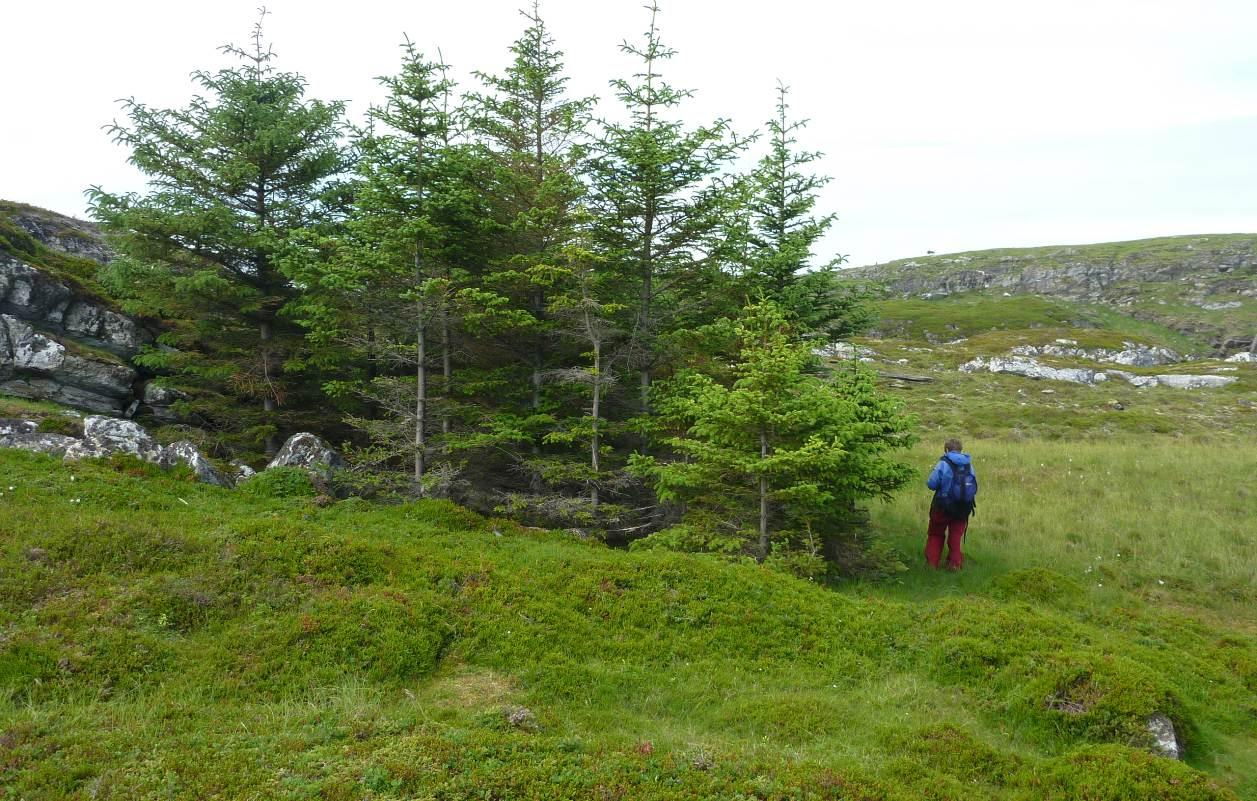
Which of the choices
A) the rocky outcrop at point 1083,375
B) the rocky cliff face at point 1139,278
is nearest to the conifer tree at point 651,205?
the rocky outcrop at point 1083,375

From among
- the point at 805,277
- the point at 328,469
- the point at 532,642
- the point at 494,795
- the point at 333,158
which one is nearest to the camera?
the point at 494,795

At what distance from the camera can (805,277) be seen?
16734 mm

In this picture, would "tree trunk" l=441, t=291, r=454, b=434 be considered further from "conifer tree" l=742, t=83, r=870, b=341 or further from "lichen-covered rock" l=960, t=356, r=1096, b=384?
"lichen-covered rock" l=960, t=356, r=1096, b=384

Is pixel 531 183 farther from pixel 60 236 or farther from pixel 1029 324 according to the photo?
pixel 1029 324

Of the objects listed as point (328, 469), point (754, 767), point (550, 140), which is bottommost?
point (754, 767)

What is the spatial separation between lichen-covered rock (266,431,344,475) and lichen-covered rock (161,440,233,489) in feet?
3.94

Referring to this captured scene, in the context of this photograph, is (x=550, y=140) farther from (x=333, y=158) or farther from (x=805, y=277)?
(x=805, y=277)

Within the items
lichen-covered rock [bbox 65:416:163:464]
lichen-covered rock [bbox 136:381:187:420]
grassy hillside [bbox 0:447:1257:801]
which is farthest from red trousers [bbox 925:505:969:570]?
lichen-covered rock [bbox 136:381:187:420]

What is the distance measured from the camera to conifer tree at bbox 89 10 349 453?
16781mm

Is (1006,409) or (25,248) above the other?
(25,248)

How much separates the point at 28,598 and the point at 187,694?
10.1 feet

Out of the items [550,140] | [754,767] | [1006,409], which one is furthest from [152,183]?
[1006,409]

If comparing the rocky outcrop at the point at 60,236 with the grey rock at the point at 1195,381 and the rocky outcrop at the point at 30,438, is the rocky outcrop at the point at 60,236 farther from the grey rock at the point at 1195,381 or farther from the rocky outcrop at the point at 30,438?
the grey rock at the point at 1195,381

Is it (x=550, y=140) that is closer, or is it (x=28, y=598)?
(x=28, y=598)
